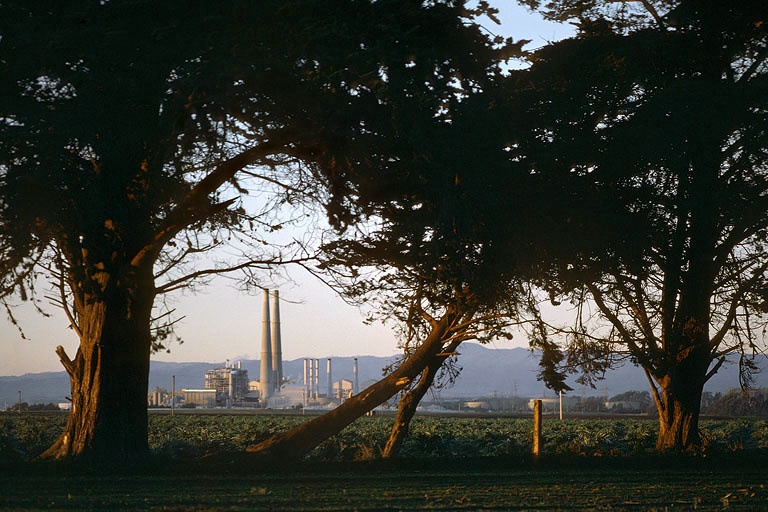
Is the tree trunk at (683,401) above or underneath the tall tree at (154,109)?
underneath

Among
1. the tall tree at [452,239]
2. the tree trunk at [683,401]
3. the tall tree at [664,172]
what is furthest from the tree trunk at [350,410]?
the tree trunk at [683,401]

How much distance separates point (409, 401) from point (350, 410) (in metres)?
2.57

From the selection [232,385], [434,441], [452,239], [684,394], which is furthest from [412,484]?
[232,385]

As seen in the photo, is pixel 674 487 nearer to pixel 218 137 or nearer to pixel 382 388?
pixel 382 388

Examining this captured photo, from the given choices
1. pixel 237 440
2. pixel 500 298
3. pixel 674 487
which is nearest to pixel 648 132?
pixel 500 298

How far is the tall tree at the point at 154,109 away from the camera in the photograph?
454 inches

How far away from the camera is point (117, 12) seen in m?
11.6

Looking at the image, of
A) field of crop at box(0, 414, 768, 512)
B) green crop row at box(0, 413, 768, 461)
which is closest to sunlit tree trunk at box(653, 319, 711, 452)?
green crop row at box(0, 413, 768, 461)

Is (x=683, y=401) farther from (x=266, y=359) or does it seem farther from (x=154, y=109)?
(x=266, y=359)

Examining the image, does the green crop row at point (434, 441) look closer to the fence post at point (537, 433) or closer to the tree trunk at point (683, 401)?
the tree trunk at point (683, 401)

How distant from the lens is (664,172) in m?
16.4

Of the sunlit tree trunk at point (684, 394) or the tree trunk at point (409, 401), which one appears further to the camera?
the sunlit tree trunk at point (684, 394)

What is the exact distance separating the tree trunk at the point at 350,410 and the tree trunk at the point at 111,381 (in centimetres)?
210

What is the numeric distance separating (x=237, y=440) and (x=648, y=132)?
587 inches
